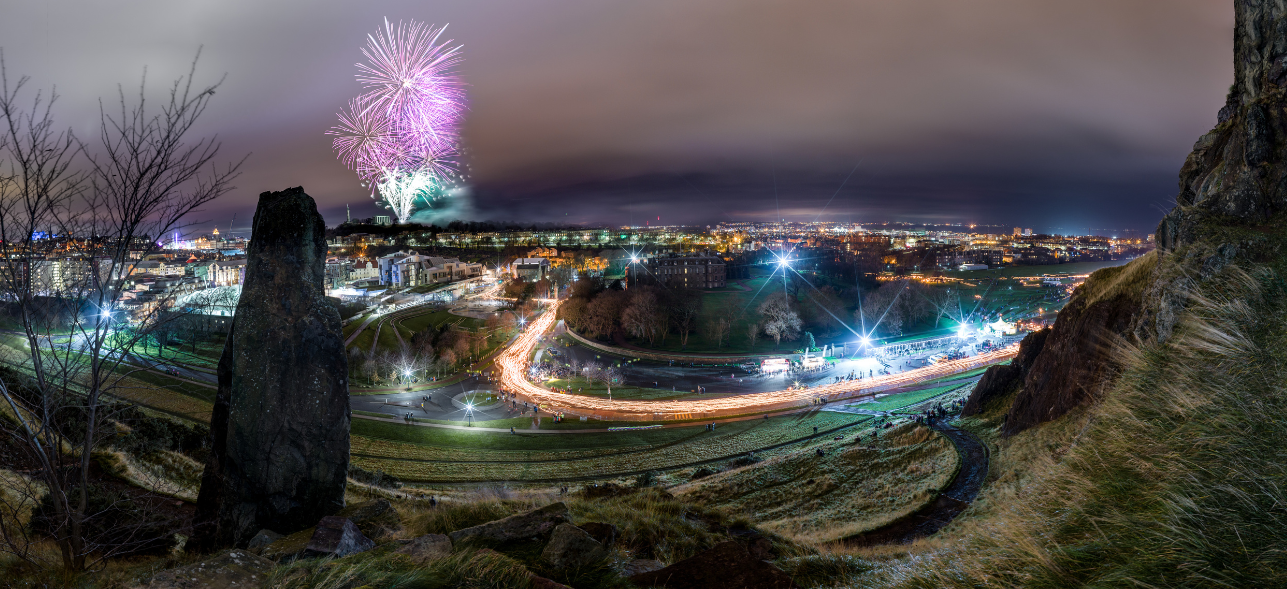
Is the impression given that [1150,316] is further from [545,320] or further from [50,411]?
[545,320]

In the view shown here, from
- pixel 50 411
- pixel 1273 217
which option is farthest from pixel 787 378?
pixel 50 411

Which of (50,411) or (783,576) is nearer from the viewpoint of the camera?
(783,576)

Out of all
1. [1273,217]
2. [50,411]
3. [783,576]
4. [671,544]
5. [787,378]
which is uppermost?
[1273,217]

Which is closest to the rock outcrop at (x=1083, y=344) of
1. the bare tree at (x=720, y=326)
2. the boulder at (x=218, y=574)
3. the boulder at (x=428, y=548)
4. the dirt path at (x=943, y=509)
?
the dirt path at (x=943, y=509)

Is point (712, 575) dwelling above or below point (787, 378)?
above

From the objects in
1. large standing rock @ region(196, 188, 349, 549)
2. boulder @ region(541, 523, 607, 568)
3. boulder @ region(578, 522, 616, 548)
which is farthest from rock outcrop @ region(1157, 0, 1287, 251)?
→ large standing rock @ region(196, 188, 349, 549)

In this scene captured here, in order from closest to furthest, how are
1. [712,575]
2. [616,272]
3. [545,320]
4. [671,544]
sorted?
[712,575]
[671,544]
[545,320]
[616,272]
